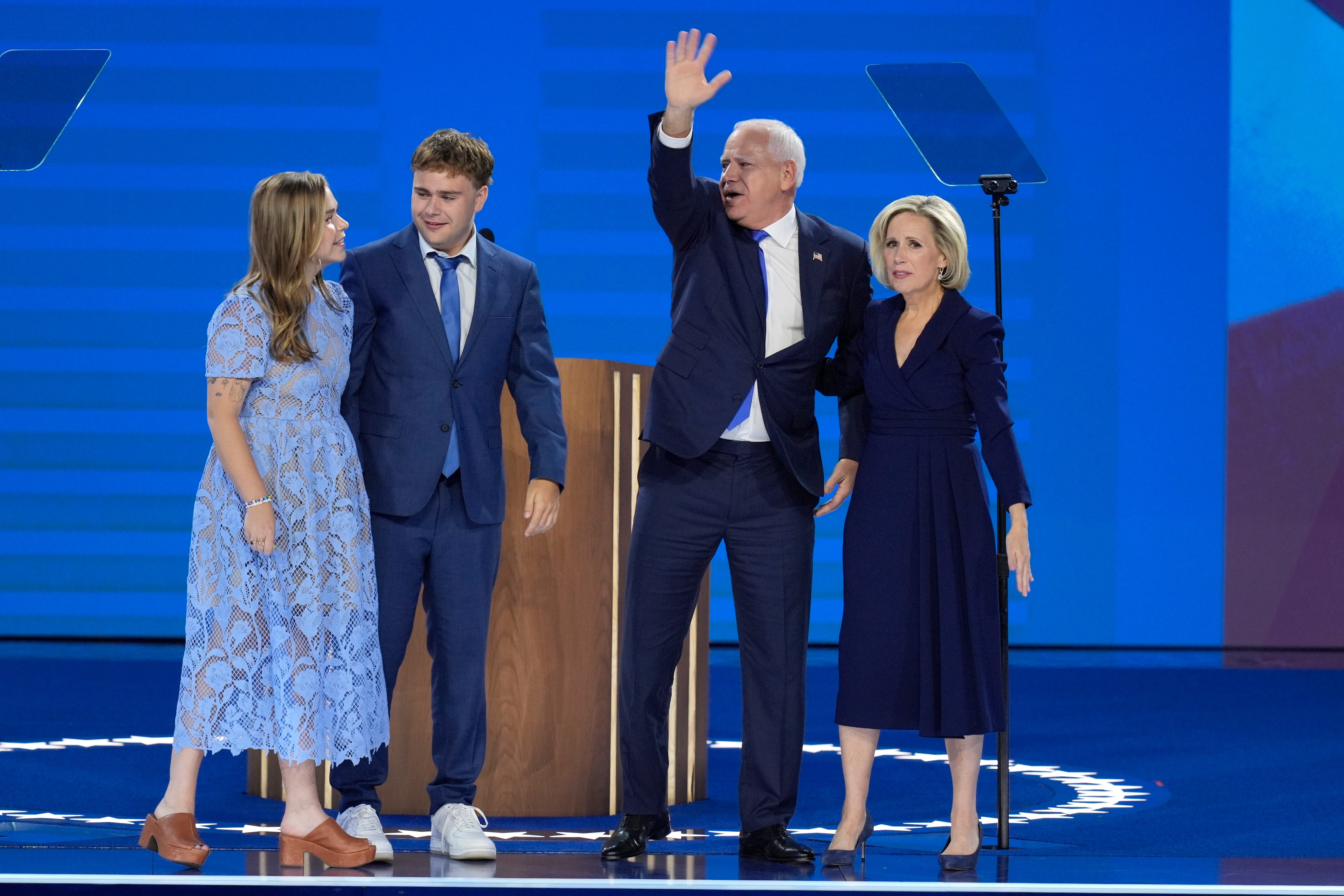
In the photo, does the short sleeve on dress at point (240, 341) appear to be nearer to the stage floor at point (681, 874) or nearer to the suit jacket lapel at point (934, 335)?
the stage floor at point (681, 874)

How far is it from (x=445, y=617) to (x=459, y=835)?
418 mm

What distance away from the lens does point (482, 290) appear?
3006 mm

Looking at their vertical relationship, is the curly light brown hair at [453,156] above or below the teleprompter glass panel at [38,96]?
below

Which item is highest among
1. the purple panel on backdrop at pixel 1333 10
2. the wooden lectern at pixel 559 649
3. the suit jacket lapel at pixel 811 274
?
the purple panel on backdrop at pixel 1333 10

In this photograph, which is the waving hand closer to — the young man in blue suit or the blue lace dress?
the young man in blue suit

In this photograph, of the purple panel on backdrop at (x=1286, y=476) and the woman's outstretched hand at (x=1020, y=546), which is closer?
the woman's outstretched hand at (x=1020, y=546)

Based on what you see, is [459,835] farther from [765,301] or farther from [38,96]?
[38,96]

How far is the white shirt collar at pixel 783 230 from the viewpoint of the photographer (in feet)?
10.0

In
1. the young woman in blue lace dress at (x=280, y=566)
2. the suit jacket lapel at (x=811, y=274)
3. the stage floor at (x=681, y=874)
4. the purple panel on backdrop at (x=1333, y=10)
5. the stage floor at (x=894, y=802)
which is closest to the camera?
the stage floor at (x=681, y=874)

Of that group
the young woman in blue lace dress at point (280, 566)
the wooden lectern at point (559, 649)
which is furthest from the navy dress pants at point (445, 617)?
the wooden lectern at point (559, 649)

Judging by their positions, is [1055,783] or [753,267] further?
[1055,783]

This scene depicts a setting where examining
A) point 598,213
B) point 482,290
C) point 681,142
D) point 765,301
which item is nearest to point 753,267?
point 765,301

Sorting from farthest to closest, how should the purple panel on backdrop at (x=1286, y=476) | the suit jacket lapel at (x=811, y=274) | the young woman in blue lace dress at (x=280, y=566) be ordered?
the purple panel on backdrop at (x=1286, y=476)
the suit jacket lapel at (x=811, y=274)
the young woman in blue lace dress at (x=280, y=566)

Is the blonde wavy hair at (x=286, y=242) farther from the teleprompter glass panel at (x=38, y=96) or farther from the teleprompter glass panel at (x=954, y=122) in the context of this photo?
the teleprompter glass panel at (x=954, y=122)
